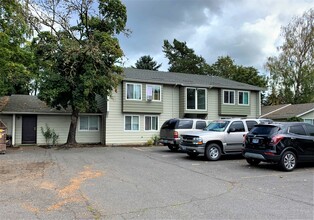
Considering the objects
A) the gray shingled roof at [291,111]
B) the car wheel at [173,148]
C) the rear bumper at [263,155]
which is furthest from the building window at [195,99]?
the rear bumper at [263,155]

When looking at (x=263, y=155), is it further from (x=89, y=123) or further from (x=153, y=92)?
(x=89, y=123)

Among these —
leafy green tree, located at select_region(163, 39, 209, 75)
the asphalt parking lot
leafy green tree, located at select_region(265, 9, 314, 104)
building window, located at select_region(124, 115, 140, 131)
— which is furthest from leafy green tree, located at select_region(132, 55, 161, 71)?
the asphalt parking lot

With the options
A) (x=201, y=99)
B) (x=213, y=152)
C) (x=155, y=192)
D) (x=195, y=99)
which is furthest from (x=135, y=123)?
(x=155, y=192)

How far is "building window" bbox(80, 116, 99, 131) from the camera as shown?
2397 centimetres

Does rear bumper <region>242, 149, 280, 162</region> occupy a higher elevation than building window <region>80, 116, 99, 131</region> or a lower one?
lower

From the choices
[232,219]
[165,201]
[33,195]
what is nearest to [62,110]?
[33,195]

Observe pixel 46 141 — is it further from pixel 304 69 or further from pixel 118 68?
pixel 304 69

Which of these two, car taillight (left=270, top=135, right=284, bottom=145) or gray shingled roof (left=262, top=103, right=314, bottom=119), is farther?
gray shingled roof (left=262, top=103, right=314, bottom=119)

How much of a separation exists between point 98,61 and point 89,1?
431cm

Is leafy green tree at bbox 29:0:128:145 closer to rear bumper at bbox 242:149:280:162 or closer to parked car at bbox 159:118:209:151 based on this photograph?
parked car at bbox 159:118:209:151

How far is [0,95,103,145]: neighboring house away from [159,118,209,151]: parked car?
26.8 ft

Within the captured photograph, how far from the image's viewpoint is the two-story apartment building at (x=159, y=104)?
2283 cm

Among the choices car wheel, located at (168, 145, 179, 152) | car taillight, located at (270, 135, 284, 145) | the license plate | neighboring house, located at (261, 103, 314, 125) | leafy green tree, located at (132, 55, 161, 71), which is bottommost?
car wheel, located at (168, 145, 179, 152)

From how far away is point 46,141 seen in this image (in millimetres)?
22594
